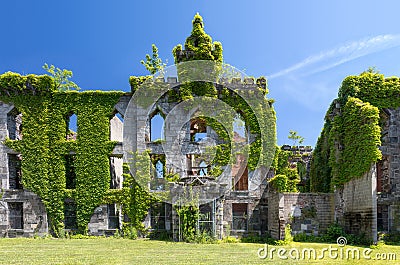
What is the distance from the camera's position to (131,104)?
2255cm

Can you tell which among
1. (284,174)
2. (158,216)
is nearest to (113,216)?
(158,216)

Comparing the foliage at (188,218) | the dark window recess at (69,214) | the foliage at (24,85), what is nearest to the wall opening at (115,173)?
the dark window recess at (69,214)

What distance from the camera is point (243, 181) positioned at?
906 inches

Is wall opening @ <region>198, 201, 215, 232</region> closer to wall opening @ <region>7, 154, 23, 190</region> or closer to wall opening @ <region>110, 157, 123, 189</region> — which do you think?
wall opening @ <region>110, 157, 123, 189</region>

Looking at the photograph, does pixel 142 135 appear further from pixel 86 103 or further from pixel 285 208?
pixel 285 208

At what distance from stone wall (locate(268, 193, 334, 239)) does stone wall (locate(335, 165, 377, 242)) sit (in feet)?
1.81

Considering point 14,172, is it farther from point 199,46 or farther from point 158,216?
point 199,46

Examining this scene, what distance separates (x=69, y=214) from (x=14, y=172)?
14.2ft

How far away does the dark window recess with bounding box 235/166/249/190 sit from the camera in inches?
891

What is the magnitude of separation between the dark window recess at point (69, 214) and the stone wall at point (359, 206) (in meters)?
15.1

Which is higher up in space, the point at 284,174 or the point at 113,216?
the point at 284,174

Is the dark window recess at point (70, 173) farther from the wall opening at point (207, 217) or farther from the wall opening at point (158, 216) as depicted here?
the wall opening at point (207, 217)

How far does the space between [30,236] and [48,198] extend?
232 centimetres

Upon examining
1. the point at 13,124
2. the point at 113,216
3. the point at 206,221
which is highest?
the point at 13,124
